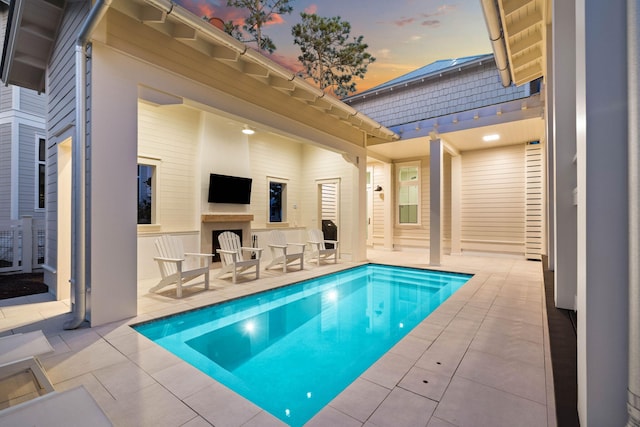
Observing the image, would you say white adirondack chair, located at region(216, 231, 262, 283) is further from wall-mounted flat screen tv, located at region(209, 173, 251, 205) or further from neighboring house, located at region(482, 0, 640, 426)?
neighboring house, located at region(482, 0, 640, 426)

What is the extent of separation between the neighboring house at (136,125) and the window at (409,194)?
2.61 metres

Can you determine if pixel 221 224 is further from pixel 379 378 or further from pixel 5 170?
pixel 5 170

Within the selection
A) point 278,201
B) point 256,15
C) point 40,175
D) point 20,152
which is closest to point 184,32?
point 278,201

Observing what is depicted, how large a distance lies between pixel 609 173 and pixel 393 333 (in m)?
2.77

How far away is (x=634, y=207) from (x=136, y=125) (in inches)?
161

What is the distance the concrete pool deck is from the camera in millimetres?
1729

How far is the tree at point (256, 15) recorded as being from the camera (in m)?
9.18

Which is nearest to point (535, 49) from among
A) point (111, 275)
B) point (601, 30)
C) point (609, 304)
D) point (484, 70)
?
point (484, 70)

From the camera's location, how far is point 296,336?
10.9 feet

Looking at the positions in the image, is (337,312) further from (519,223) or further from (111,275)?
(519,223)

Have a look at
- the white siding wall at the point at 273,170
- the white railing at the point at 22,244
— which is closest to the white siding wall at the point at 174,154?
the white siding wall at the point at 273,170

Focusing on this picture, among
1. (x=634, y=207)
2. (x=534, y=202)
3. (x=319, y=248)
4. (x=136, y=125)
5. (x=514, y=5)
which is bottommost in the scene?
(x=319, y=248)

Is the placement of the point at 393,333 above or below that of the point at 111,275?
below

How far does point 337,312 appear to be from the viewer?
414cm
